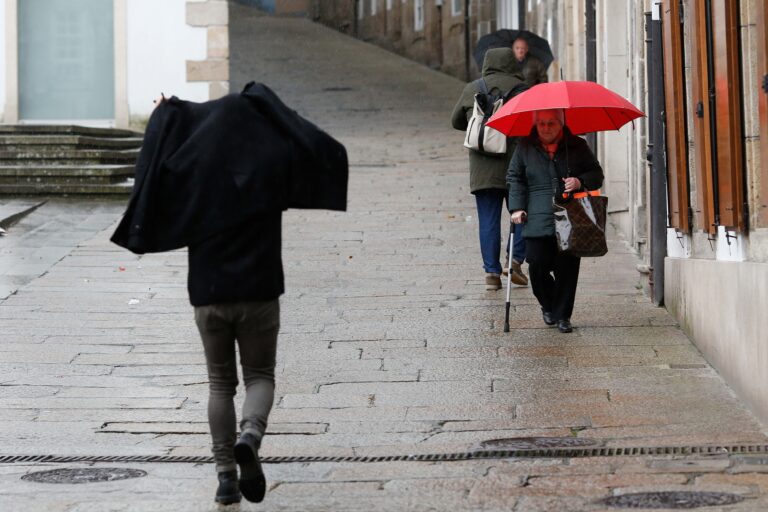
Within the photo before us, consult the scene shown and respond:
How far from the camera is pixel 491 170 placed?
38.4 ft

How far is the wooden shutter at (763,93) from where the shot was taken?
7.14 m

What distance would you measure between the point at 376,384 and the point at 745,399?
208cm

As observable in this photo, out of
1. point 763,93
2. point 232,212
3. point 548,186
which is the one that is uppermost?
point 763,93

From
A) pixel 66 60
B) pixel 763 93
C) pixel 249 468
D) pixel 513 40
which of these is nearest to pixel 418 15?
pixel 66 60

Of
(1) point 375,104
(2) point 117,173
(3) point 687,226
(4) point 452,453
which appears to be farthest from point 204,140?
(1) point 375,104

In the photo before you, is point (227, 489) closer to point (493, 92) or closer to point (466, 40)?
point (493, 92)

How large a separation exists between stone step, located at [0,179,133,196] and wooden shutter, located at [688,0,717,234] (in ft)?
32.4

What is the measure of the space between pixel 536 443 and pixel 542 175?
323 cm

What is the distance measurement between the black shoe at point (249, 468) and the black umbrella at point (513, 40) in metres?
7.67

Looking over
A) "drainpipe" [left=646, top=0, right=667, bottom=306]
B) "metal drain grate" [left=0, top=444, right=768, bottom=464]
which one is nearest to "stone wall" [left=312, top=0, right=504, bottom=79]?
"drainpipe" [left=646, top=0, right=667, bottom=306]

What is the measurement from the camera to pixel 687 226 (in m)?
9.96

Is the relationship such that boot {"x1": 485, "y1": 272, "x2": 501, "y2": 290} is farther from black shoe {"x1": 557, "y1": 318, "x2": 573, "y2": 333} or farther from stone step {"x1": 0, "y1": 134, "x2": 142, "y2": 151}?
stone step {"x1": 0, "y1": 134, "x2": 142, "y2": 151}

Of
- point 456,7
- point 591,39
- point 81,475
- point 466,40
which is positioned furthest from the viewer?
point 456,7

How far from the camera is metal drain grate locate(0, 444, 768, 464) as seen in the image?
6.94 m
